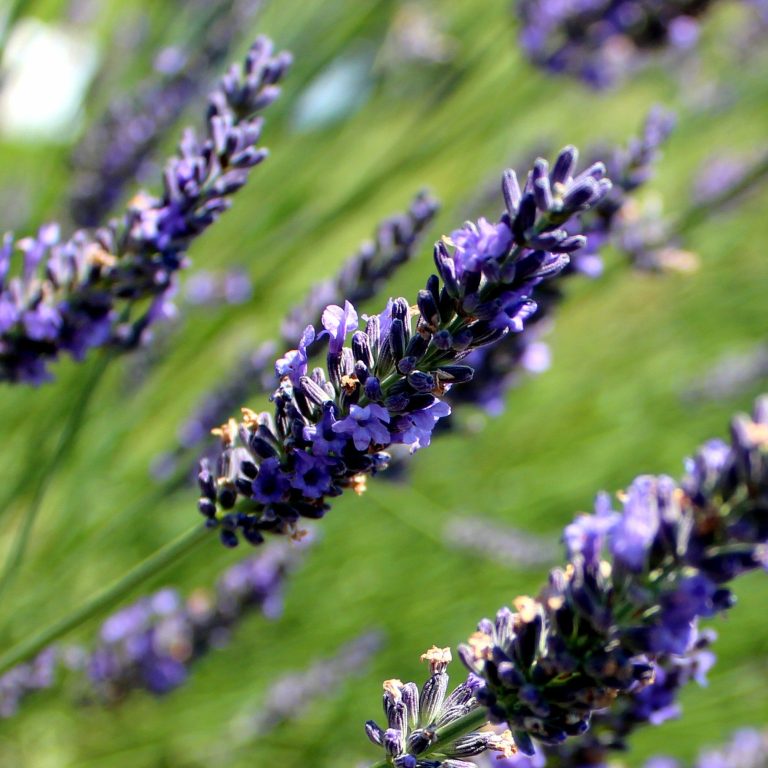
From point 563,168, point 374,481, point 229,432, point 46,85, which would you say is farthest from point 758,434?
point 46,85

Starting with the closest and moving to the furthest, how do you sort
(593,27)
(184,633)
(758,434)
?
1. (758,434)
2. (184,633)
3. (593,27)

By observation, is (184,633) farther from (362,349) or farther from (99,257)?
(362,349)

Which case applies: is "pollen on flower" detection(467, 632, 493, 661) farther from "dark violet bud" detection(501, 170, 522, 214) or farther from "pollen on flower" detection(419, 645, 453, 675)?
"dark violet bud" detection(501, 170, 522, 214)

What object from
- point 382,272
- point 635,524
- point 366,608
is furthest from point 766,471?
point 366,608

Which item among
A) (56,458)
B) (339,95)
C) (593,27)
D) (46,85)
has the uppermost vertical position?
(46,85)

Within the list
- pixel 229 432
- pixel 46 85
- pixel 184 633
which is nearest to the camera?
pixel 229 432

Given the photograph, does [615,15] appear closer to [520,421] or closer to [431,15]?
[431,15]
